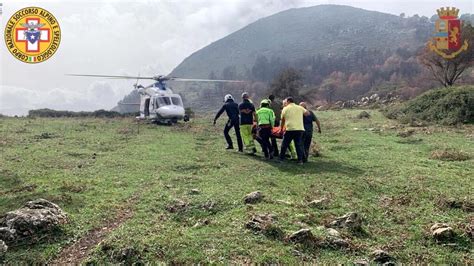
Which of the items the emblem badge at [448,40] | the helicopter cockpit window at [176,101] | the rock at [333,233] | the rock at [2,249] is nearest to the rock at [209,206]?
the rock at [333,233]

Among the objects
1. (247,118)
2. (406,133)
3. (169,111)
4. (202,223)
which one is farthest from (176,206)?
(169,111)

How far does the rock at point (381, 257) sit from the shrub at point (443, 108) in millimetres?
18931

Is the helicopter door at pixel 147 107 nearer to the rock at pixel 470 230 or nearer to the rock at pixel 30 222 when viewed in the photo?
the rock at pixel 30 222

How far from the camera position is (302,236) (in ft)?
18.3

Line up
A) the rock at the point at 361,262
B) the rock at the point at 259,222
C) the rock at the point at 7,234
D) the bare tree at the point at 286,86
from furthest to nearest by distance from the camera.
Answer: the bare tree at the point at 286,86 < the rock at the point at 259,222 < the rock at the point at 7,234 < the rock at the point at 361,262

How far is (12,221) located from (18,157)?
7.76 meters

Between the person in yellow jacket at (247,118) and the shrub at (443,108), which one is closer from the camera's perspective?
the person in yellow jacket at (247,118)

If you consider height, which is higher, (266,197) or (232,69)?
(232,69)

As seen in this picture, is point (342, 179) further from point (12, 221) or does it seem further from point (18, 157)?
point (18, 157)

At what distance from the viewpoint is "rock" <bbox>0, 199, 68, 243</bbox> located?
18.2ft

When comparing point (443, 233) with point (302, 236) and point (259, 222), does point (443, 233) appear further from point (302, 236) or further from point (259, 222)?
point (259, 222)

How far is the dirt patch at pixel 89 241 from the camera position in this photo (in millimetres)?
5246

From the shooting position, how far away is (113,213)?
6.91 m

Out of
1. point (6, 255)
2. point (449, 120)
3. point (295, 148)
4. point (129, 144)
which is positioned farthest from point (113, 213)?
point (449, 120)
